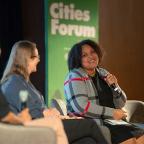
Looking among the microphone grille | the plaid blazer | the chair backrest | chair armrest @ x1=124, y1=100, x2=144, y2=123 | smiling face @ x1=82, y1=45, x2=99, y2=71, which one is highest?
smiling face @ x1=82, y1=45, x2=99, y2=71

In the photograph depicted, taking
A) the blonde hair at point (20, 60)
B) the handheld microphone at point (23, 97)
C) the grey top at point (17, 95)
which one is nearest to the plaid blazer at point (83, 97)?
the grey top at point (17, 95)

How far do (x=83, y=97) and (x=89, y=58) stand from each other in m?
0.42

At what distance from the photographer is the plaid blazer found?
3588 mm

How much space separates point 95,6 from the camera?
Result: 495 cm

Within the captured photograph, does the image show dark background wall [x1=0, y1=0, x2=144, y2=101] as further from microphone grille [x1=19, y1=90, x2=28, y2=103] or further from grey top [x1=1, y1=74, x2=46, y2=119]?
microphone grille [x1=19, y1=90, x2=28, y2=103]

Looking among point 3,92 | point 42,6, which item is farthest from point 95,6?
point 3,92

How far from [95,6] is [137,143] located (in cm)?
209

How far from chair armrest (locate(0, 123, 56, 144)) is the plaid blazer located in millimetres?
962

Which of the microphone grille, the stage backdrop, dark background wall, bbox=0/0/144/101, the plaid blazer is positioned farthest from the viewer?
dark background wall, bbox=0/0/144/101

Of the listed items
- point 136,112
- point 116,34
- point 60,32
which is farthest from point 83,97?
point 116,34

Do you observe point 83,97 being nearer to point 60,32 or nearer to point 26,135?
point 26,135

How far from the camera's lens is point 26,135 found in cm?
265

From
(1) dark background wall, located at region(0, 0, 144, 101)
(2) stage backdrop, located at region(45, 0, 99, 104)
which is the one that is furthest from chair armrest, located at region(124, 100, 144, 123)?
(1) dark background wall, located at region(0, 0, 144, 101)

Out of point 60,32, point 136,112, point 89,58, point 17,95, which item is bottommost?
point 136,112
